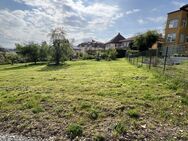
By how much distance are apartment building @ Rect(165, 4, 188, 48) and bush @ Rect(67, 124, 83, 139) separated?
33.5 metres

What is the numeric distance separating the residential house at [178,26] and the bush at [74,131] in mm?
33485

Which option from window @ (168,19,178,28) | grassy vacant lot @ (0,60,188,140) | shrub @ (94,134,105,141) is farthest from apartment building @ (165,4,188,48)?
shrub @ (94,134,105,141)

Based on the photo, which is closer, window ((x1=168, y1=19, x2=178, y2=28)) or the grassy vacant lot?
the grassy vacant lot

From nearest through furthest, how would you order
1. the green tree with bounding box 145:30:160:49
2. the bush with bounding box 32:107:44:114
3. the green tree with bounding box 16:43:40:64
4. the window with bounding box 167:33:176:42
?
the bush with bounding box 32:107:44:114 → the window with bounding box 167:33:176:42 → the green tree with bounding box 145:30:160:49 → the green tree with bounding box 16:43:40:64

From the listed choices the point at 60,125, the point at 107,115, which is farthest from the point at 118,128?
the point at 60,125

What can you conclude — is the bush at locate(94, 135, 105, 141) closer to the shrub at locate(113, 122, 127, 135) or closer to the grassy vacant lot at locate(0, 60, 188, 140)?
the grassy vacant lot at locate(0, 60, 188, 140)

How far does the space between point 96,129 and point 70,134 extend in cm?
65

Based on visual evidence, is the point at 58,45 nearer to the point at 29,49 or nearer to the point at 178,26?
the point at 29,49

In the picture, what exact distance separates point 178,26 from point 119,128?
35.9 m

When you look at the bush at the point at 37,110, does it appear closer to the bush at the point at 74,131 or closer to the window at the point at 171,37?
the bush at the point at 74,131

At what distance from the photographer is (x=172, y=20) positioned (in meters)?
37.6

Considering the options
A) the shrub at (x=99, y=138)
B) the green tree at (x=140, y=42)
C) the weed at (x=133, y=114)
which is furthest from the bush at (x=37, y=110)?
the green tree at (x=140, y=42)

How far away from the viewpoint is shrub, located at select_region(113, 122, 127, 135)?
15.3ft

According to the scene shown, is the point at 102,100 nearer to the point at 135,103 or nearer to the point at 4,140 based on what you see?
the point at 135,103
